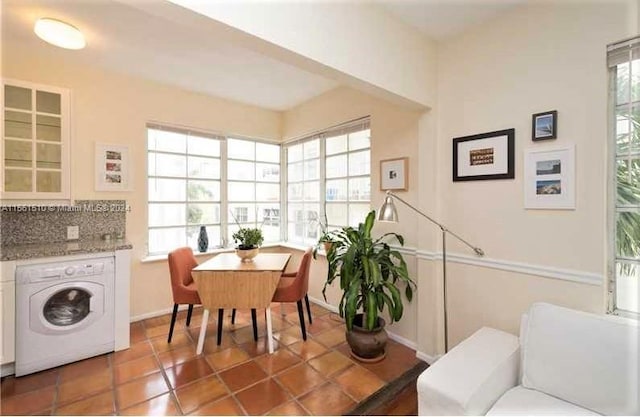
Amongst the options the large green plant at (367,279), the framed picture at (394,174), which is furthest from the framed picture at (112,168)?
the framed picture at (394,174)

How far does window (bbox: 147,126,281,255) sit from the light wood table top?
909 millimetres

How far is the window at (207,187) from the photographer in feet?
10.8

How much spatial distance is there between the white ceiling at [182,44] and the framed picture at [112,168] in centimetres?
82

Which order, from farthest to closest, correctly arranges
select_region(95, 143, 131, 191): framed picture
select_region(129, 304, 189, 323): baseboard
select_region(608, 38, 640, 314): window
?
select_region(129, 304, 189, 323): baseboard, select_region(95, 143, 131, 191): framed picture, select_region(608, 38, 640, 314): window

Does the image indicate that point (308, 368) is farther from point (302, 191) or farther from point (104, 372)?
point (302, 191)

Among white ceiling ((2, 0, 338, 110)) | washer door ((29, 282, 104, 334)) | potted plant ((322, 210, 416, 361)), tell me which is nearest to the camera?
white ceiling ((2, 0, 338, 110))

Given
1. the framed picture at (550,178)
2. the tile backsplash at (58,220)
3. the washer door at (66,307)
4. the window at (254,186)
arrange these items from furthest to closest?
the window at (254,186), the tile backsplash at (58,220), the washer door at (66,307), the framed picture at (550,178)

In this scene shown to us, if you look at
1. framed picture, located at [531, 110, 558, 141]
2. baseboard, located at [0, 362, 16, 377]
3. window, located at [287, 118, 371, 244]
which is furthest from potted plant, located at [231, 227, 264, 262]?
framed picture, located at [531, 110, 558, 141]

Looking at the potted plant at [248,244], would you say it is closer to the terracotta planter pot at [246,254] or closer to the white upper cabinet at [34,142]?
the terracotta planter pot at [246,254]

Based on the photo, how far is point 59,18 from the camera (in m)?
2.03

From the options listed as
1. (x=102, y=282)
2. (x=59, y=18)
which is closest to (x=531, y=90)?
(x=59, y=18)

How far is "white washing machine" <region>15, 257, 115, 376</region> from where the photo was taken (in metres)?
2.05

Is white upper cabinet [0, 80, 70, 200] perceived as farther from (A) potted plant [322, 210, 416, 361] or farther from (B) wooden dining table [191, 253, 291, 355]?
(A) potted plant [322, 210, 416, 361]

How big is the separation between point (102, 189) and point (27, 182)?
1.97 feet
